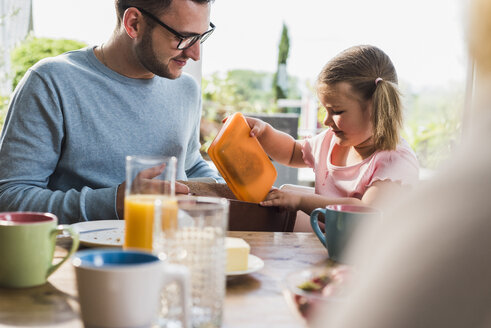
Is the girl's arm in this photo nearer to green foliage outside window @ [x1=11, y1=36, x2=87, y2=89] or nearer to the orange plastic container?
the orange plastic container

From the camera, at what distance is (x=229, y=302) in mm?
767

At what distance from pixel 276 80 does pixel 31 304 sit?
4.30 metres

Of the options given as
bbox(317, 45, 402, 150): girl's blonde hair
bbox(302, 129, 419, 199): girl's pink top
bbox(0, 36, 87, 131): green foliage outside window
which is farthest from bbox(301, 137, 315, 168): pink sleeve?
bbox(0, 36, 87, 131): green foliage outside window

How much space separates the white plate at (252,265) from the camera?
33.3 inches

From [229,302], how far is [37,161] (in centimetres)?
92

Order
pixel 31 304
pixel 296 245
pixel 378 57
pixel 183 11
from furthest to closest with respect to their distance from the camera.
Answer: pixel 378 57 → pixel 183 11 → pixel 296 245 → pixel 31 304

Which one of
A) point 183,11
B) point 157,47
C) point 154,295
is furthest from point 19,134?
point 154,295

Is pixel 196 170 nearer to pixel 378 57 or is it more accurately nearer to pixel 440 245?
pixel 378 57

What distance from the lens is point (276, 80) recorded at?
4.89 m

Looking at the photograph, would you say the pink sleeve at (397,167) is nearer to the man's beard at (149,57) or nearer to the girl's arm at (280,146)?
the girl's arm at (280,146)

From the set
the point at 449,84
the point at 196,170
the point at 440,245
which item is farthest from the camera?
the point at 449,84

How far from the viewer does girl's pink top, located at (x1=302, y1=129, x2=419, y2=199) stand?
169cm

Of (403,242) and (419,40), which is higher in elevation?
(419,40)

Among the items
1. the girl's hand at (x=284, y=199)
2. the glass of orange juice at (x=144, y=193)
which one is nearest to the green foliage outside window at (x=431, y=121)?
the girl's hand at (x=284, y=199)
